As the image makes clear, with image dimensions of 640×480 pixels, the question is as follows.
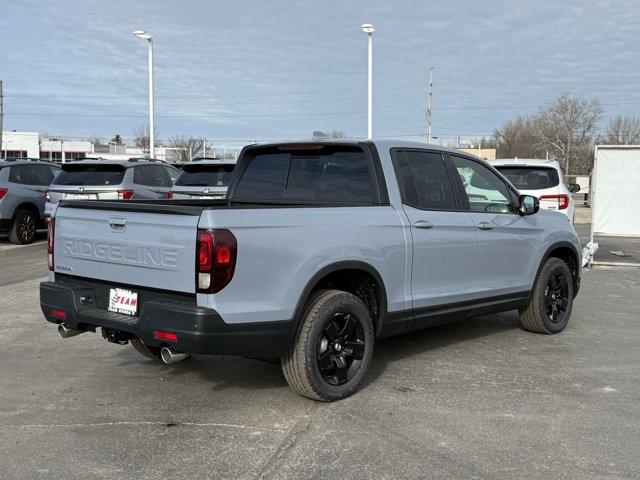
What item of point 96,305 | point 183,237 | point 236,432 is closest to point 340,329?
point 236,432

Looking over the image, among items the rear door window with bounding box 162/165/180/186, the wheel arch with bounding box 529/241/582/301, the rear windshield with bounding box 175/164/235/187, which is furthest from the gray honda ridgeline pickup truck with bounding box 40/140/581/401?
the rear door window with bounding box 162/165/180/186

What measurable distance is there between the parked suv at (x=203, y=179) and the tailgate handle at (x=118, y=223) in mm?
7337

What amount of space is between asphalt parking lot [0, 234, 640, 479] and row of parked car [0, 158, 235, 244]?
585 cm

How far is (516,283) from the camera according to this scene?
630cm

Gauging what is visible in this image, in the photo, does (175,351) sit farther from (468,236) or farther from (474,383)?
(468,236)

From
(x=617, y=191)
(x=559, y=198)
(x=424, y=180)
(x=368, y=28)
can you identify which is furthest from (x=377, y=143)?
(x=368, y=28)

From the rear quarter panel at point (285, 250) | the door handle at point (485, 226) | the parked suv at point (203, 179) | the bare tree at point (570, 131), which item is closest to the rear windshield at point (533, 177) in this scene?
the parked suv at point (203, 179)

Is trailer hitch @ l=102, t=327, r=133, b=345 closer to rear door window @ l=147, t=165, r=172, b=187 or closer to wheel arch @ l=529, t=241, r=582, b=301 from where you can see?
wheel arch @ l=529, t=241, r=582, b=301

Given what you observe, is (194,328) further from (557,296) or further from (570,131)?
(570,131)

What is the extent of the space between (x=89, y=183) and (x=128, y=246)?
31.4 ft

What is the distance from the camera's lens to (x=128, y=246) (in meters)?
4.36

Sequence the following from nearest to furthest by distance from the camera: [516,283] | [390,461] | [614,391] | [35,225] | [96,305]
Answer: [390,461], [96,305], [614,391], [516,283], [35,225]

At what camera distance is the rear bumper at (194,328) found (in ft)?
13.1

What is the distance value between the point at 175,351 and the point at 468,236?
2741 mm
